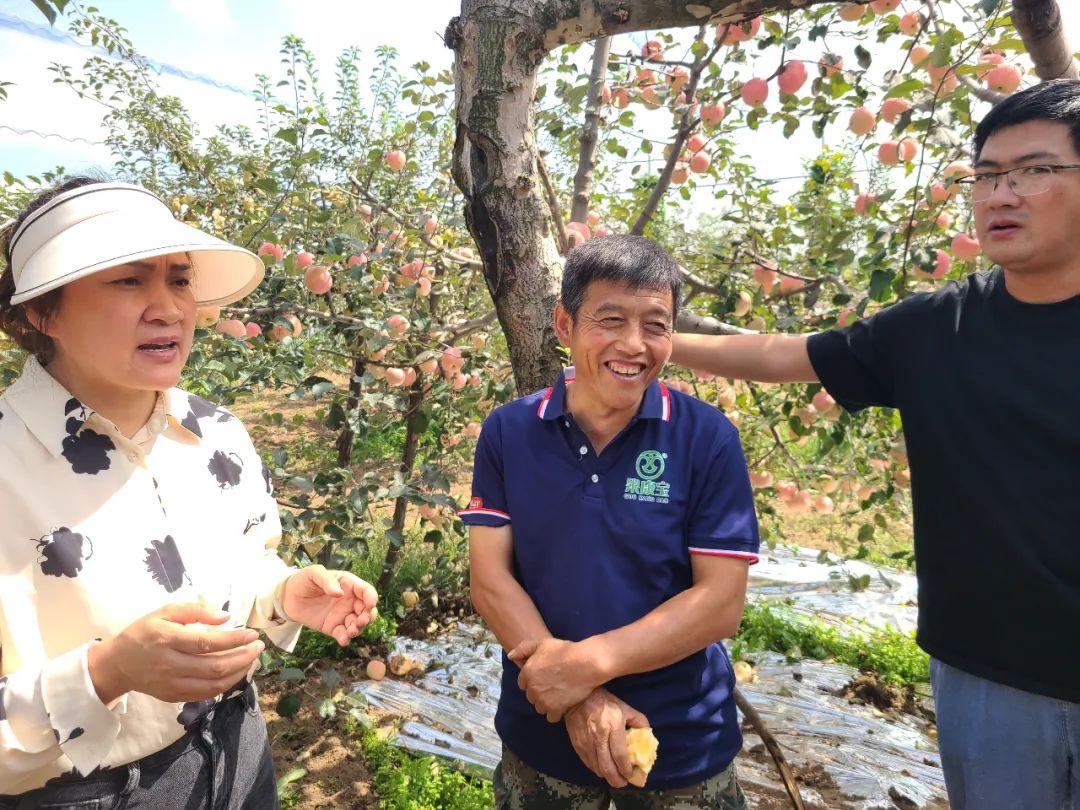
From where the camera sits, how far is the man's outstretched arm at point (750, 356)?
1.53 m

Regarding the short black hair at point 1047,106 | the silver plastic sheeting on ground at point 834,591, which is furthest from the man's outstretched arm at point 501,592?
the silver plastic sheeting on ground at point 834,591

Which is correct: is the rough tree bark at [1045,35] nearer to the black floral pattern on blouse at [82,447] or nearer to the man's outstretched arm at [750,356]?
the man's outstretched arm at [750,356]

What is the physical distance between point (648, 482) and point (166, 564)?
2.47 feet

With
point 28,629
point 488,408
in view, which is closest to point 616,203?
point 488,408

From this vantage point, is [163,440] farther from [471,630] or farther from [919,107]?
[471,630]

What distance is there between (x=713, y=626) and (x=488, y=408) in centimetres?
223

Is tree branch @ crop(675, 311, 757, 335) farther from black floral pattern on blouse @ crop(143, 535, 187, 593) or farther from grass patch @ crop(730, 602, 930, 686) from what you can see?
grass patch @ crop(730, 602, 930, 686)

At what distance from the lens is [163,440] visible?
1098mm

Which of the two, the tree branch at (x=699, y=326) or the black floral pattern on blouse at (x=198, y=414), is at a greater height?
the tree branch at (x=699, y=326)

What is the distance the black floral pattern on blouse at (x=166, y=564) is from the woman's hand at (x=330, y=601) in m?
0.17

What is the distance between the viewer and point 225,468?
1.16m

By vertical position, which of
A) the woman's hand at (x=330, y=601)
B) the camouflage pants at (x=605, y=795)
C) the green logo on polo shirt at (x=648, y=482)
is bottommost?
the camouflage pants at (x=605, y=795)

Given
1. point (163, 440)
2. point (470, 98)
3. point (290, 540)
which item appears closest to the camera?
point (163, 440)

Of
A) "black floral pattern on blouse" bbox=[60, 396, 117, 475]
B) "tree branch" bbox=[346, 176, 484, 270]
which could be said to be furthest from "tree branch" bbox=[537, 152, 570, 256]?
"black floral pattern on blouse" bbox=[60, 396, 117, 475]
